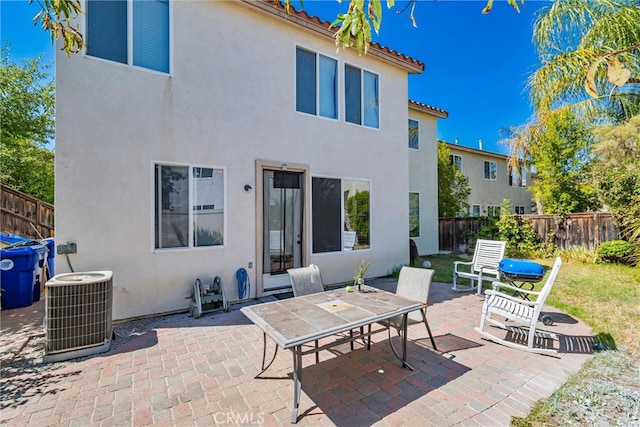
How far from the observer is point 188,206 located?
19.7ft

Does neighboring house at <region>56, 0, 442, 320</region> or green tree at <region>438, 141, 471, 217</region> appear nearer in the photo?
neighboring house at <region>56, 0, 442, 320</region>

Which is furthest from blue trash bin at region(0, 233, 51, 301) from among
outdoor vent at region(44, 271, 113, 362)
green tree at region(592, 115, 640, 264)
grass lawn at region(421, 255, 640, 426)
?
green tree at region(592, 115, 640, 264)

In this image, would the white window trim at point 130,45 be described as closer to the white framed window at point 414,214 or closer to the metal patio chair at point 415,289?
the metal patio chair at point 415,289

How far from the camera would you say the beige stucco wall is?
13172 millimetres

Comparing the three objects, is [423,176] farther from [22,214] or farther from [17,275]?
[22,214]

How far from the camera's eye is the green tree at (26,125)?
11664 mm

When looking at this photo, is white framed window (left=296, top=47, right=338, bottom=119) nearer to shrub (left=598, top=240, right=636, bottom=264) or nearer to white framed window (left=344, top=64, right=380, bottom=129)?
white framed window (left=344, top=64, right=380, bottom=129)

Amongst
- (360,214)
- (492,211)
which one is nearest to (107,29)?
(360,214)

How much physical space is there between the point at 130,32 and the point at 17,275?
547 cm

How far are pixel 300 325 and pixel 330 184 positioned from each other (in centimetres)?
539

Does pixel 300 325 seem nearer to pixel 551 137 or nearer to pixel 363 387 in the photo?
pixel 363 387

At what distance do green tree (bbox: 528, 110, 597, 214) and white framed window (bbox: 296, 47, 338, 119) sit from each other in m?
12.4

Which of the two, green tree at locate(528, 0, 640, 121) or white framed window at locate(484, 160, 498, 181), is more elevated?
green tree at locate(528, 0, 640, 121)

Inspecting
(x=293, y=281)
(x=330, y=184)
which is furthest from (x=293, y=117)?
(x=293, y=281)
